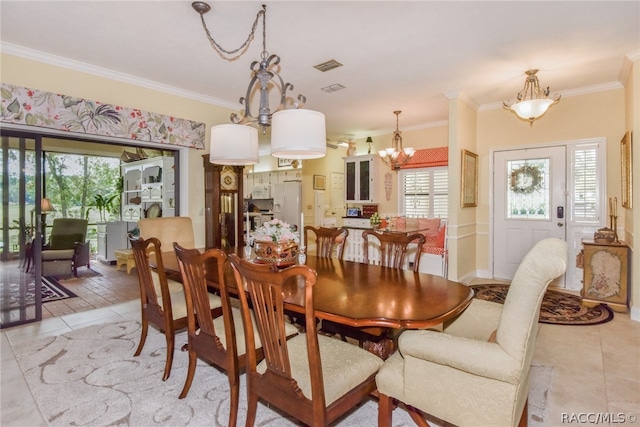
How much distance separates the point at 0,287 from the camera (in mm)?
3316

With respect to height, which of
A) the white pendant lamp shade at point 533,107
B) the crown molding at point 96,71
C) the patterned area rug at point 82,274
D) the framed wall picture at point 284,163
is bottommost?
the patterned area rug at point 82,274

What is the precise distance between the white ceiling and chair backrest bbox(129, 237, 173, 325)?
68.3 inches

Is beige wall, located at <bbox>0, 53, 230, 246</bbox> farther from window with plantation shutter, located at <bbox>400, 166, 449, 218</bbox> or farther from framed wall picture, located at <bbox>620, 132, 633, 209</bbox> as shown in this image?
framed wall picture, located at <bbox>620, 132, 633, 209</bbox>

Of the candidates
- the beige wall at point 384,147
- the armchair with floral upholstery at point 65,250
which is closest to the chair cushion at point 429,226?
the beige wall at point 384,147

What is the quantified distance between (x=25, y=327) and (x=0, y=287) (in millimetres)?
479

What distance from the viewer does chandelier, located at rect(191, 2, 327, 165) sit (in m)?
2.12

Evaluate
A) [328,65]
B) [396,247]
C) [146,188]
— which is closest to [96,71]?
[328,65]

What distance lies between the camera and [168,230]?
3275 millimetres

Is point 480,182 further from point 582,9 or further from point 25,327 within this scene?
point 25,327

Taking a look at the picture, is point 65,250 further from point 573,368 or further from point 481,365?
point 573,368

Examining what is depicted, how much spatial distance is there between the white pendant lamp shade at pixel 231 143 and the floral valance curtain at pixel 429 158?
4.24 meters

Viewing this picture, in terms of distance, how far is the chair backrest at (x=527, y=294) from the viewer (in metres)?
1.23

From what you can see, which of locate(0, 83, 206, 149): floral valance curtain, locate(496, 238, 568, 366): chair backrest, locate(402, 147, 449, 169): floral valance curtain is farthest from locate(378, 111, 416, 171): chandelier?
locate(496, 238, 568, 366): chair backrest

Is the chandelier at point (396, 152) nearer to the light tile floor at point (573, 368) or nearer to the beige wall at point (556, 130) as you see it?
the beige wall at point (556, 130)
